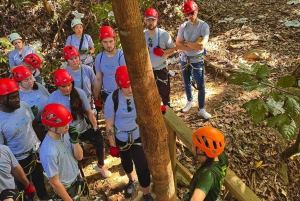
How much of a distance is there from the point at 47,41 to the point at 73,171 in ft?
24.8

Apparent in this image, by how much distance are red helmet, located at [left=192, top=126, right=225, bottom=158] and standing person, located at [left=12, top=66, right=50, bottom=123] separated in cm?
285

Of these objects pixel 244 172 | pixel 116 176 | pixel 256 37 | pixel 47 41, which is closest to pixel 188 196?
pixel 116 176

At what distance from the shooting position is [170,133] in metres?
3.66

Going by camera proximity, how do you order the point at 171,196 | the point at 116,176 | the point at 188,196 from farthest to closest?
the point at 116,176 → the point at 188,196 → the point at 171,196

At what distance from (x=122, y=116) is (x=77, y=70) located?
162 centimetres

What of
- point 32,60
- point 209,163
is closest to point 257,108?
point 209,163

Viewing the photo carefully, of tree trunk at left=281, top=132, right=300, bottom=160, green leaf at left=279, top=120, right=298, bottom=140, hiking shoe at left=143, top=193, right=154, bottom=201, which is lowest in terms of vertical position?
tree trunk at left=281, top=132, right=300, bottom=160

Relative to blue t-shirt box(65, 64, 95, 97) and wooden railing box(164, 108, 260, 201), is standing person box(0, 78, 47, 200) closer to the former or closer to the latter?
blue t-shirt box(65, 64, 95, 97)

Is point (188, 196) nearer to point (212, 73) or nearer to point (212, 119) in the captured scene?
point (212, 119)

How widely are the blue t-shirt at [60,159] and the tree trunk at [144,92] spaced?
1494mm

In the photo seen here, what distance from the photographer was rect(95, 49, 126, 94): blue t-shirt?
492 cm

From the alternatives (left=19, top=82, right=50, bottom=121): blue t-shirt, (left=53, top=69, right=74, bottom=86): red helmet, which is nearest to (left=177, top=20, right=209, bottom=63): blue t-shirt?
(left=53, top=69, right=74, bottom=86): red helmet

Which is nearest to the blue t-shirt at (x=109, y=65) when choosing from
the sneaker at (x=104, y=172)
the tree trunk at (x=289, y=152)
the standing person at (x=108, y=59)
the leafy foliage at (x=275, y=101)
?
the standing person at (x=108, y=59)

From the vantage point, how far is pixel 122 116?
397cm
